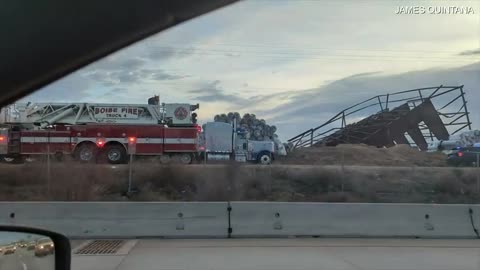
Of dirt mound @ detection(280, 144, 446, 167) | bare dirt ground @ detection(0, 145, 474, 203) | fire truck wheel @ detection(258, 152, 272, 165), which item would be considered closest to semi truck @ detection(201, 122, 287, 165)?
fire truck wheel @ detection(258, 152, 272, 165)

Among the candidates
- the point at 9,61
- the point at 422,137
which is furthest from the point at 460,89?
the point at 9,61

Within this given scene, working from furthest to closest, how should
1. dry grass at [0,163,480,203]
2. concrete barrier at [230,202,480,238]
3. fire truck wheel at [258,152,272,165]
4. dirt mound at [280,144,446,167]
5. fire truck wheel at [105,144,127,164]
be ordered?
fire truck wheel at [258,152,272,165] → dirt mound at [280,144,446,167] → fire truck wheel at [105,144,127,164] → dry grass at [0,163,480,203] → concrete barrier at [230,202,480,238]

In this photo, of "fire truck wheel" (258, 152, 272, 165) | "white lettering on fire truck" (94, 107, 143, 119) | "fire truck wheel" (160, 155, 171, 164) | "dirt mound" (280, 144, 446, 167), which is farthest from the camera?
"fire truck wheel" (258, 152, 272, 165)

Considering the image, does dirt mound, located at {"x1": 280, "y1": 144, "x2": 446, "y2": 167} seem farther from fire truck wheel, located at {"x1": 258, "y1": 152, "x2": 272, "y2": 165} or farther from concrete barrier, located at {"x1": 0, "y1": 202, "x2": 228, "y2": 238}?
concrete barrier, located at {"x1": 0, "y1": 202, "x2": 228, "y2": 238}

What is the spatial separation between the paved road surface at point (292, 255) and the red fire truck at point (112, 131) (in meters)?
15.4

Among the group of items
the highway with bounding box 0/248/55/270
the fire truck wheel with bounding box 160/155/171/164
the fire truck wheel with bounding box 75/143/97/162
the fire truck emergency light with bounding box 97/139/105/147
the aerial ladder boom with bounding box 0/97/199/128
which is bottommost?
the highway with bounding box 0/248/55/270

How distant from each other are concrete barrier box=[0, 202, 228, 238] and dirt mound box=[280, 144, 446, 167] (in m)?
15.8

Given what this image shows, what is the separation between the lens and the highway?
8.04 feet

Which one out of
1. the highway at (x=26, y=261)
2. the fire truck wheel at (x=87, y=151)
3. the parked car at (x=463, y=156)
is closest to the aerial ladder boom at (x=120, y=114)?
the fire truck wheel at (x=87, y=151)

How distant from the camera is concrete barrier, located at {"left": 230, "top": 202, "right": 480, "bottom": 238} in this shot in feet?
36.2

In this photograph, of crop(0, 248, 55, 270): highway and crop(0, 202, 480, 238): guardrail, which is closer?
crop(0, 248, 55, 270): highway

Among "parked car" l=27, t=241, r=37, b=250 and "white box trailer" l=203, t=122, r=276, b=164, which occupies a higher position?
"white box trailer" l=203, t=122, r=276, b=164

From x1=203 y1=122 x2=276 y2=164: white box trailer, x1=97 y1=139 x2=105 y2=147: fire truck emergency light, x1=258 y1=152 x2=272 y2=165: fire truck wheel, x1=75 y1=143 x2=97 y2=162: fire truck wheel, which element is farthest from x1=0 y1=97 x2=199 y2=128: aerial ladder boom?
x1=258 y1=152 x2=272 y2=165: fire truck wheel

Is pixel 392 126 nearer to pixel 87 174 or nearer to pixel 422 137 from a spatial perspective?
pixel 422 137
